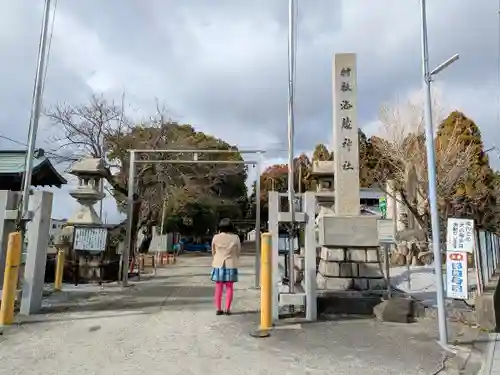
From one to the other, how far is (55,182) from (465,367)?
49.8 ft

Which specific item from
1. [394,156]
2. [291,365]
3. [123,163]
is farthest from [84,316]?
[394,156]

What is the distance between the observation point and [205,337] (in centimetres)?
602

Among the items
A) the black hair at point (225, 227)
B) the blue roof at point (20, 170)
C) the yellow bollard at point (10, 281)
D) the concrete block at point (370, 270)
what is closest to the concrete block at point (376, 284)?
the concrete block at point (370, 270)

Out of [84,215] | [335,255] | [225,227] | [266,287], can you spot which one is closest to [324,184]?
[335,255]

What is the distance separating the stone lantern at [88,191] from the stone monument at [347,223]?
6.89 m

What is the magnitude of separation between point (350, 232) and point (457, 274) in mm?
2480

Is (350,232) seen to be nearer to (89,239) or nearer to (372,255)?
(372,255)

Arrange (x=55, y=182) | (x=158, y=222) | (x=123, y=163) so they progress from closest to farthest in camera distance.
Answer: (x=55, y=182)
(x=123, y=163)
(x=158, y=222)

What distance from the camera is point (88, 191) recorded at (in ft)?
39.5

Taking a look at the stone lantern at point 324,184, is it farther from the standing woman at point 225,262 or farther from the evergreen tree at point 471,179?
the evergreen tree at point 471,179

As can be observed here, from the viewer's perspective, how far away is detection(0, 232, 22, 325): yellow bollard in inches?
256

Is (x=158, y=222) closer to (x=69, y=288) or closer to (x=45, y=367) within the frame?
(x=69, y=288)

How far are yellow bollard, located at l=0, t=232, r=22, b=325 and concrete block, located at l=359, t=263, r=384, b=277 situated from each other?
6.54 metres

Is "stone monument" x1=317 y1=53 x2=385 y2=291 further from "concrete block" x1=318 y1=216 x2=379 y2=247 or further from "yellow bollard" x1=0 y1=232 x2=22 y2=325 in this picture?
"yellow bollard" x1=0 y1=232 x2=22 y2=325
